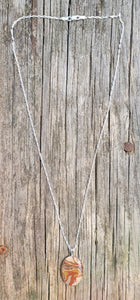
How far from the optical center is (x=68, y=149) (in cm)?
253

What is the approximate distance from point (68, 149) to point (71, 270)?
3.06 feet

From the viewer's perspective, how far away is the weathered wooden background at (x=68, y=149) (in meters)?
2.48

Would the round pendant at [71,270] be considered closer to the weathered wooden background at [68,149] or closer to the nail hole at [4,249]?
the weathered wooden background at [68,149]

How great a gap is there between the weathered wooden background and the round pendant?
0.07m

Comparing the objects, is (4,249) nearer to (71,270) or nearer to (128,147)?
(71,270)

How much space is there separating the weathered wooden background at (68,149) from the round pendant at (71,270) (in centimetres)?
7

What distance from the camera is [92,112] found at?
2521 mm

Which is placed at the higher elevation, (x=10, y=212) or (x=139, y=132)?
(x=139, y=132)

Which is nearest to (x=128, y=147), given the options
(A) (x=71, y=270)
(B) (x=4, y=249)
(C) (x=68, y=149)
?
(C) (x=68, y=149)

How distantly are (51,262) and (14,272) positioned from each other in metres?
0.30

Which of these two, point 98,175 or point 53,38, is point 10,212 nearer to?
point 98,175

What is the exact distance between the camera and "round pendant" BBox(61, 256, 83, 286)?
2.44m

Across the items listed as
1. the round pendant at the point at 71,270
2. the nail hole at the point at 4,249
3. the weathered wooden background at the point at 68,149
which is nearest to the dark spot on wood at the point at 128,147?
the weathered wooden background at the point at 68,149

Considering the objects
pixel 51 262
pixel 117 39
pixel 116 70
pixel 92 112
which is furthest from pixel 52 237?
pixel 117 39
